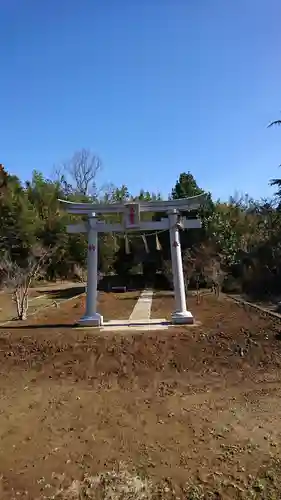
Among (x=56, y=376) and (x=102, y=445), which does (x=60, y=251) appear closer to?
(x=56, y=376)

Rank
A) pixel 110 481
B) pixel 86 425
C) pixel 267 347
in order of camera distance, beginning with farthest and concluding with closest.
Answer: pixel 267 347
pixel 86 425
pixel 110 481

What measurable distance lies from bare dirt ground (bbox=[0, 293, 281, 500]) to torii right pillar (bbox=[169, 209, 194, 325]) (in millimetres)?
699

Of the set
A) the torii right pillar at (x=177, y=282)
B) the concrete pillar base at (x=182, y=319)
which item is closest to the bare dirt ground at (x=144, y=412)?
the concrete pillar base at (x=182, y=319)

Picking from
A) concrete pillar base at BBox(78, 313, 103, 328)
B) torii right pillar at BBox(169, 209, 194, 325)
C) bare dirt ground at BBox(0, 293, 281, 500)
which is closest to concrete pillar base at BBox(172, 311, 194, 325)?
torii right pillar at BBox(169, 209, 194, 325)

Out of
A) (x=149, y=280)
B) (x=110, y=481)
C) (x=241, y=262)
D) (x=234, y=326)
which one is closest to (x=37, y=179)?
(x=149, y=280)

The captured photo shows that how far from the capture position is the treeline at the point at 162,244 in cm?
1697

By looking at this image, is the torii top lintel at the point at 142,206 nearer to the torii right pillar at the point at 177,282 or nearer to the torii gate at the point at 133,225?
the torii gate at the point at 133,225

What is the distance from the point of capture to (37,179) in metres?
29.5

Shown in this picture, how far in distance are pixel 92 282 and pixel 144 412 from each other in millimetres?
4740

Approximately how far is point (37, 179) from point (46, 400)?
86.4ft

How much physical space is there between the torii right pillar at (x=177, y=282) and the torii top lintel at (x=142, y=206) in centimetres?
21

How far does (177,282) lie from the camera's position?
9.04 meters

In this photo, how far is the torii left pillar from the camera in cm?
864

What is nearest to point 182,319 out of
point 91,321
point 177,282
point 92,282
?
point 177,282
